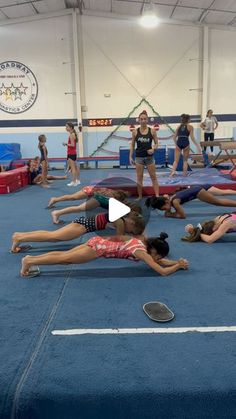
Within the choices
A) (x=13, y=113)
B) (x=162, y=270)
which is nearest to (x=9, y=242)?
(x=162, y=270)

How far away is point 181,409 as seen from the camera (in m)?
1.75

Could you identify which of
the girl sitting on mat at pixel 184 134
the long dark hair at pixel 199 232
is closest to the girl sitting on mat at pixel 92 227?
the long dark hair at pixel 199 232

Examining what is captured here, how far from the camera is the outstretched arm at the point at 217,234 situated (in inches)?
159

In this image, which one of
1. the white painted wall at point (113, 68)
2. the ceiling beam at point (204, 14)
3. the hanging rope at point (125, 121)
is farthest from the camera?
the hanging rope at point (125, 121)

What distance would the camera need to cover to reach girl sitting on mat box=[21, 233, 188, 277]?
3070mm

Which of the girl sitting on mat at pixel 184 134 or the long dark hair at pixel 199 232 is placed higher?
the girl sitting on mat at pixel 184 134

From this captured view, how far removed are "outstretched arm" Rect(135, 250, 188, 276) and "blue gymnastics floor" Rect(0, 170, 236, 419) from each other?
0.26 feet

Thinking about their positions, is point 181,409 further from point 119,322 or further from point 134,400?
point 119,322

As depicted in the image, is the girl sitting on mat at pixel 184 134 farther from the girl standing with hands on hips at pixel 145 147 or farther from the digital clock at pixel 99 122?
the digital clock at pixel 99 122

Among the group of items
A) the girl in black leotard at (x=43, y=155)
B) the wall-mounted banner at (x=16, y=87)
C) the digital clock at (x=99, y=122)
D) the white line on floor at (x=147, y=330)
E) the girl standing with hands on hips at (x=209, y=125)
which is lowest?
the white line on floor at (x=147, y=330)
